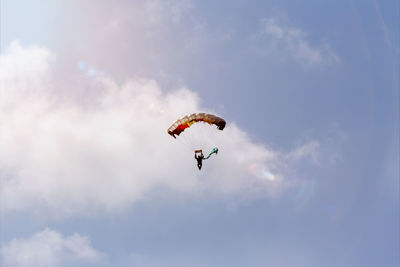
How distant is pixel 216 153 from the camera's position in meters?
69.8

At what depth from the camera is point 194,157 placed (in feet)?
229

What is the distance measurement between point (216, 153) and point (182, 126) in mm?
6308

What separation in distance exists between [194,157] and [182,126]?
16.1 ft

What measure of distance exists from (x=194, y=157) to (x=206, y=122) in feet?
18.0

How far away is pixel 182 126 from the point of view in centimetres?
6856

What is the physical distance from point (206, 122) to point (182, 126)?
11.3 ft

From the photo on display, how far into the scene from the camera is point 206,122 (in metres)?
68.2
